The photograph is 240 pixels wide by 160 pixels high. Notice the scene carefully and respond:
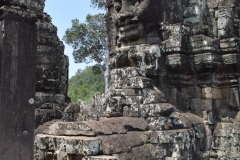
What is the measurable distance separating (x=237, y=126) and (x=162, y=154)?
226cm

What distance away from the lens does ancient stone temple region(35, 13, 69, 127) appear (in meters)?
7.60

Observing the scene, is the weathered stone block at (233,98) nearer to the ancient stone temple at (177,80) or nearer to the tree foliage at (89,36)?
the ancient stone temple at (177,80)

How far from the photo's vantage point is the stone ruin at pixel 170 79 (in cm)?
580

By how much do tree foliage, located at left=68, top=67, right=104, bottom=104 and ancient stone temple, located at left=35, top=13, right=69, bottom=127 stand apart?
16.2m

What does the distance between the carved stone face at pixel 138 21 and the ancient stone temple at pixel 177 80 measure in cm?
2

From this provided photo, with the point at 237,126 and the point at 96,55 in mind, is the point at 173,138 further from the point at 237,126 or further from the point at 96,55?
the point at 96,55

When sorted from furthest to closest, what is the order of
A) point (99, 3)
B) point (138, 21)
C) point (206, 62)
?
point (99, 3)
point (138, 21)
point (206, 62)

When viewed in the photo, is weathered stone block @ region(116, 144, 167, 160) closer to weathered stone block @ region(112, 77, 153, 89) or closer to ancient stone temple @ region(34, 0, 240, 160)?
ancient stone temple @ region(34, 0, 240, 160)

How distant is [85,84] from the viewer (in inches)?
1288

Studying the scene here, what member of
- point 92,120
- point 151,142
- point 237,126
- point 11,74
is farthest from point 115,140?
point 237,126

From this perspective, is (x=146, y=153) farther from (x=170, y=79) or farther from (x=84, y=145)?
(x=170, y=79)

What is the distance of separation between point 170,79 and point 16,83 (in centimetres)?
387

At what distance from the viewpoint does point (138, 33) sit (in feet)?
24.4

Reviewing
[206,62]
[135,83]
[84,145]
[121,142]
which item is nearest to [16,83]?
[84,145]
